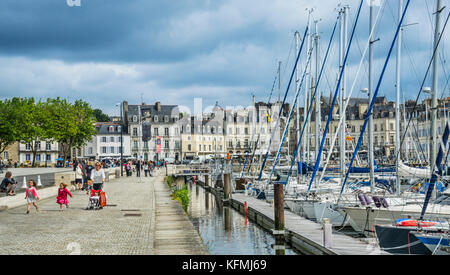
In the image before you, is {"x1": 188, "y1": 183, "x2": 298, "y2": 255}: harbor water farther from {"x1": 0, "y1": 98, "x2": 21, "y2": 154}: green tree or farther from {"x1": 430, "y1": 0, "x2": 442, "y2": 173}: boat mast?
{"x1": 0, "y1": 98, "x2": 21, "y2": 154}: green tree

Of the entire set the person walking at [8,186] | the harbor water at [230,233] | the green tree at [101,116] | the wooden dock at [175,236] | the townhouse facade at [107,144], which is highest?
the green tree at [101,116]

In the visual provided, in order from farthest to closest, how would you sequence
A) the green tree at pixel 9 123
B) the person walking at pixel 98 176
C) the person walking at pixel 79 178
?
1. the green tree at pixel 9 123
2. the person walking at pixel 79 178
3. the person walking at pixel 98 176

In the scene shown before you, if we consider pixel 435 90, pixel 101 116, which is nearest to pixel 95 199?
pixel 435 90

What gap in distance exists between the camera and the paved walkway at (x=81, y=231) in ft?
41.2

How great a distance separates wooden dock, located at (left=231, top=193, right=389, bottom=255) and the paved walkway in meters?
4.46

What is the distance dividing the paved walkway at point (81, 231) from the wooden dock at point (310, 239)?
14.6 ft

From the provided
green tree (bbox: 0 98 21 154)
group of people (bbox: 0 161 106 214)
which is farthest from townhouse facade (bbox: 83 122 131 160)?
group of people (bbox: 0 161 106 214)

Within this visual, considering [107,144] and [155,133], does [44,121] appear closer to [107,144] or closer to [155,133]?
[107,144]

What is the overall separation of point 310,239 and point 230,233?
668 cm

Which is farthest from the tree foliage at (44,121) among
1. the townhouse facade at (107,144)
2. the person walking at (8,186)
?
the person walking at (8,186)

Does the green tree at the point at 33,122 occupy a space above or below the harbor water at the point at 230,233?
above

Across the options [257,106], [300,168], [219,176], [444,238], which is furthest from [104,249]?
[257,106]

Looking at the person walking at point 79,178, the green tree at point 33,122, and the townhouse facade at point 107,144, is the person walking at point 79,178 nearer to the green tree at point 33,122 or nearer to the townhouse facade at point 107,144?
the green tree at point 33,122

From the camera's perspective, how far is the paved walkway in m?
12.5
